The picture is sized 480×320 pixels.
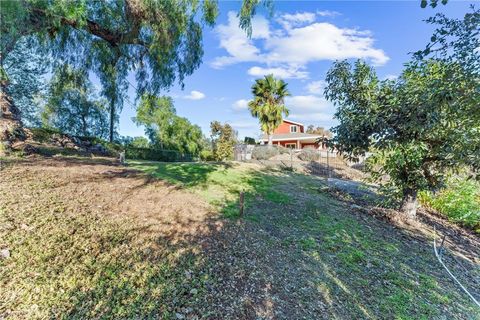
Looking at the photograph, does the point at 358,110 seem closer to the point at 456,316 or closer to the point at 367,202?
the point at 367,202

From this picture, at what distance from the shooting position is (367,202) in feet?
23.4

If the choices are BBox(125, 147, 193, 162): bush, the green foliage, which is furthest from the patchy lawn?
the green foliage

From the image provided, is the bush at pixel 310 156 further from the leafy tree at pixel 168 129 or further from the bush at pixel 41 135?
the bush at pixel 41 135

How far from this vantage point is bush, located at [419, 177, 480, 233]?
22.0 feet

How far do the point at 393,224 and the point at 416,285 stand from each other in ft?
7.74

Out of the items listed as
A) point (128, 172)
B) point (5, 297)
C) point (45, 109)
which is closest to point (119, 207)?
point (5, 297)

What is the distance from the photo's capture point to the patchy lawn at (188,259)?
2.54 m

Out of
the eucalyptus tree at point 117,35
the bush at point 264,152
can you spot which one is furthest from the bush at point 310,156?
the eucalyptus tree at point 117,35

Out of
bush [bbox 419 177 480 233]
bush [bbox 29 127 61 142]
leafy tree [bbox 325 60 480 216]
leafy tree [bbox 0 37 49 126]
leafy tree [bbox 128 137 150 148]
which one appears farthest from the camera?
leafy tree [bbox 128 137 150 148]

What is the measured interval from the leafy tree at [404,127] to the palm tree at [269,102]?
1688 cm

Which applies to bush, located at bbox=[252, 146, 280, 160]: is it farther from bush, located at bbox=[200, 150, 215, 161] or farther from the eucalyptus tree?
the eucalyptus tree

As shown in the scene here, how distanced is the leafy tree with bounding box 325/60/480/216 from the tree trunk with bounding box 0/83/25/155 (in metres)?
7.65

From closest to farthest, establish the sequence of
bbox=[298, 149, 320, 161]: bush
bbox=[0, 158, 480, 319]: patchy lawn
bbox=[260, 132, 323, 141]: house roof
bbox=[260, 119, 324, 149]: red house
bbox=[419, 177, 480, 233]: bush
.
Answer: bbox=[0, 158, 480, 319]: patchy lawn, bbox=[419, 177, 480, 233]: bush, bbox=[298, 149, 320, 161]: bush, bbox=[260, 132, 323, 141]: house roof, bbox=[260, 119, 324, 149]: red house

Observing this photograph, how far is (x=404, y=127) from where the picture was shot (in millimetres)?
4078
